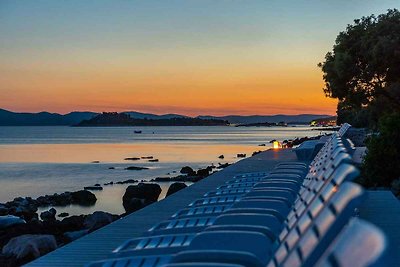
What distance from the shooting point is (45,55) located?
47.8 metres

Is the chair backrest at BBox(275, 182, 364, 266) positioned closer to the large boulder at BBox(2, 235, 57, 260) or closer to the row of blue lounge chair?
the row of blue lounge chair

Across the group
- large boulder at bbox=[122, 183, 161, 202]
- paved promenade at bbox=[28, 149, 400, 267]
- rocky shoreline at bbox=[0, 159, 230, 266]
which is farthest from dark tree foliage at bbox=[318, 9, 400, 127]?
paved promenade at bbox=[28, 149, 400, 267]

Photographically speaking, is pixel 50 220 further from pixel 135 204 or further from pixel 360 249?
pixel 360 249

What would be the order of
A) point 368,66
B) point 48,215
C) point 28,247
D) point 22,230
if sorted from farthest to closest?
point 368,66
point 48,215
point 22,230
point 28,247

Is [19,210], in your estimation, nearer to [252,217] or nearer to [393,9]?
[393,9]

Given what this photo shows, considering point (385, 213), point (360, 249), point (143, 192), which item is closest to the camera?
point (360, 249)

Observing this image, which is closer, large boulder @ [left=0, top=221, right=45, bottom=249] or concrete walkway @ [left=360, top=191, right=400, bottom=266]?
concrete walkway @ [left=360, top=191, right=400, bottom=266]

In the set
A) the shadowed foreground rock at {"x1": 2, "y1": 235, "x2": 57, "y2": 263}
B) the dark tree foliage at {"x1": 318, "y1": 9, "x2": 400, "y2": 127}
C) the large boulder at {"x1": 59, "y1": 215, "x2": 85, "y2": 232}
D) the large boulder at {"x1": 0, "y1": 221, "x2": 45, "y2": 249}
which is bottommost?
the large boulder at {"x1": 59, "y1": 215, "x2": 85, "y2": 232}

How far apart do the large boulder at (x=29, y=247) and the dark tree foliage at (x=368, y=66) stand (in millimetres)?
18465

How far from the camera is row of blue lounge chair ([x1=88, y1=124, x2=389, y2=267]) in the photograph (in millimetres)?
1021

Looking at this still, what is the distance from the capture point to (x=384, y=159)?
40.3ft

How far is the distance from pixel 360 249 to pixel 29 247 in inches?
390

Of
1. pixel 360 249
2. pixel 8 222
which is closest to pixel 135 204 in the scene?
pixel 8 222

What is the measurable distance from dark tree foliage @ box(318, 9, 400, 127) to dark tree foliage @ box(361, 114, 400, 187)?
46.8ft
